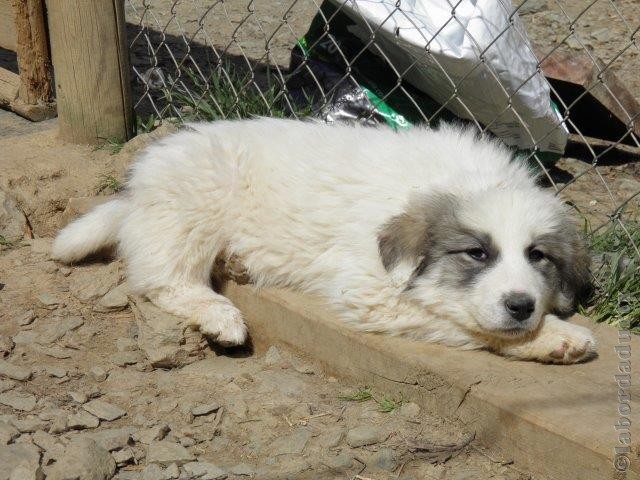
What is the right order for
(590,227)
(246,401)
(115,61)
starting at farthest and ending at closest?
(115,61), (590,227), (246,401)

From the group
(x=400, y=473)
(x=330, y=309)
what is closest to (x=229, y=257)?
(x=330, y=309)

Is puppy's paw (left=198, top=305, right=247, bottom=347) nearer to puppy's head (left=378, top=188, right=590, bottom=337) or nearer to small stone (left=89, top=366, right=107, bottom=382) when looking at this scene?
small stone (left=89, top=366, right=107, bottom=382)

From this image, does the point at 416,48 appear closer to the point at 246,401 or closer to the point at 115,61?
the point at 115,61

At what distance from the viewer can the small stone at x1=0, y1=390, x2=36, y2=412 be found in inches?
125

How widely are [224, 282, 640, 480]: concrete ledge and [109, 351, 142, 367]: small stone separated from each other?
0.55m

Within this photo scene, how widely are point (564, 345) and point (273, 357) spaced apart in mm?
1198

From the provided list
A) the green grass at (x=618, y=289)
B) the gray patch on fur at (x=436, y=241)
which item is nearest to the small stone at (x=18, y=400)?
the gray patch on fur at (x=436, y=241)

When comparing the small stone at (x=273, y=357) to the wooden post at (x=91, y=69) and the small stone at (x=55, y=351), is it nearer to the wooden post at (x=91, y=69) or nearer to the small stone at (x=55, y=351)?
the small stone at (x=55, y=351)

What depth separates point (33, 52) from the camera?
526 cm

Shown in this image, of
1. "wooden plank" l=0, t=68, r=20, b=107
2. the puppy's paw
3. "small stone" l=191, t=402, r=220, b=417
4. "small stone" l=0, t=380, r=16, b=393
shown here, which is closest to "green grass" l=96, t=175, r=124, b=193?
"wooden plank" l=0, t=68, r=20, b=107

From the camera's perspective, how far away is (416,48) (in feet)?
14.7

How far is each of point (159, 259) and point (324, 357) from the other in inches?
34.6

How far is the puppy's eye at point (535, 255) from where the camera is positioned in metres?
3.32

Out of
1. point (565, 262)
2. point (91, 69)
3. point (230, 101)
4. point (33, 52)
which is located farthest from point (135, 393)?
point (33, 52)
